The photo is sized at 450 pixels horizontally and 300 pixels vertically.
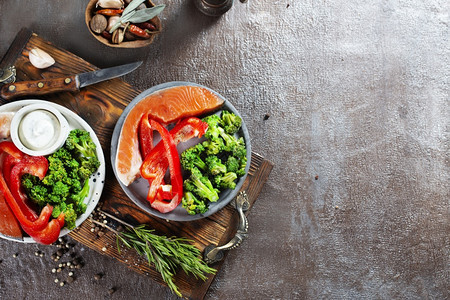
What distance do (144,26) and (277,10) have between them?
3.09 ft

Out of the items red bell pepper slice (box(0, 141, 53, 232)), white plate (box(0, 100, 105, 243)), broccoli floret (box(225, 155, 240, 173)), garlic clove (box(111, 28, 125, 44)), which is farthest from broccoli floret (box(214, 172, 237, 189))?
garlic clove (box(111, 28, 125, 44))

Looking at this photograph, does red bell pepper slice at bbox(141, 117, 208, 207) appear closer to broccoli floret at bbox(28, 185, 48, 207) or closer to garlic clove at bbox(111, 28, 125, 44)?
broccoli floret at bbox(28, 185, 48, 207)

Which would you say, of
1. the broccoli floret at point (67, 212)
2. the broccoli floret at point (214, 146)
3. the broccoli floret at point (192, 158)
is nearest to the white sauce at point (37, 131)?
the broccoli floret at point (67, 212)

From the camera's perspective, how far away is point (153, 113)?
218 centimetres

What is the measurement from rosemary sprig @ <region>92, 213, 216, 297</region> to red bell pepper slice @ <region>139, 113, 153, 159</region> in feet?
1.55

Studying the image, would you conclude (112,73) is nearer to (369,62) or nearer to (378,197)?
(369,62)

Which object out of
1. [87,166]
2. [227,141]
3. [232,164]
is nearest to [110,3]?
[87,166]

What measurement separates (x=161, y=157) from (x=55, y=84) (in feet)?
2.54

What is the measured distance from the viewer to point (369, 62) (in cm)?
277

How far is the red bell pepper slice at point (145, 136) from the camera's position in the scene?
2.15m

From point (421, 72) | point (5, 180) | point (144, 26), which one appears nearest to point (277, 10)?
point (144, 26)

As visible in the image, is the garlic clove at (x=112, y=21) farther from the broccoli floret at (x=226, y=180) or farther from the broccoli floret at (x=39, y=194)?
the broccoli floret at (x=226, y=180)

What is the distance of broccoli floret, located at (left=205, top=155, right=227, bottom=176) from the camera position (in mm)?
2158

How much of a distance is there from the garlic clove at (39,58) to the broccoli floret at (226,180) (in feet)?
4.03
